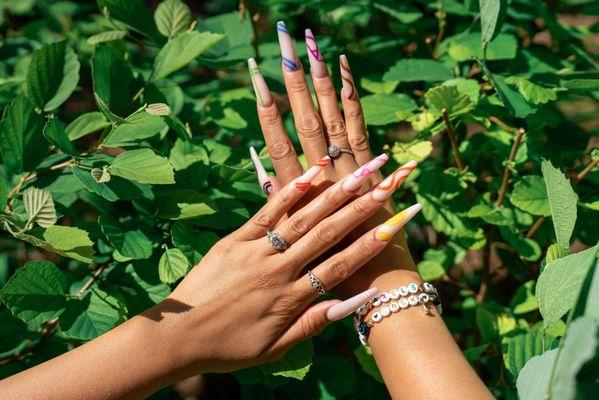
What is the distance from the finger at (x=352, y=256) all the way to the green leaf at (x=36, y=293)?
0.42 metres

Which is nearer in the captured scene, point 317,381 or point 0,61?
point 317,381

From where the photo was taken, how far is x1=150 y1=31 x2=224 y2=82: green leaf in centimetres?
132

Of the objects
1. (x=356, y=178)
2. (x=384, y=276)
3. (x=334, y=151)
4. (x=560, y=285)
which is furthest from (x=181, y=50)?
(x=560, y=285)

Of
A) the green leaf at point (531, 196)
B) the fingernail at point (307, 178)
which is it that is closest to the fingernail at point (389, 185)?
the fingernail at point (307, 178)

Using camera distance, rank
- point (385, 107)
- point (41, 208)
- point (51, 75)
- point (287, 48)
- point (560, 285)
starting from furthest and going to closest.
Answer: point (385, 107) < point (51, 75) < point (287, 48) < point (41, 208) < point (560, 285)

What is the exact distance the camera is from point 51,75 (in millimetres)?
1330

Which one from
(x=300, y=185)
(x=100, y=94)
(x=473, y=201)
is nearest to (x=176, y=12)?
(x=100, y=94)

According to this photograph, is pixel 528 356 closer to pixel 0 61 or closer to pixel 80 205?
pixel 80 205

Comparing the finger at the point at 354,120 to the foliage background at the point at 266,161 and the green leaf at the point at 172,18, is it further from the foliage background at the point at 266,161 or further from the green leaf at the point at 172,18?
the green leaf at the point at 172,18

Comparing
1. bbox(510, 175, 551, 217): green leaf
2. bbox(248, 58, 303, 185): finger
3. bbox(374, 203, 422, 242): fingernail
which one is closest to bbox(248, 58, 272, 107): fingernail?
bbox(248, 58, 303, 185): finger

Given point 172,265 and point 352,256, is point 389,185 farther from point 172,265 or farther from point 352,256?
point 172,265

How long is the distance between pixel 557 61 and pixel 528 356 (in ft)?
2.41

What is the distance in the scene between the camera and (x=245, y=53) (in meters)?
1.55

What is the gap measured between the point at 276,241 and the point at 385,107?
1.58 ft
